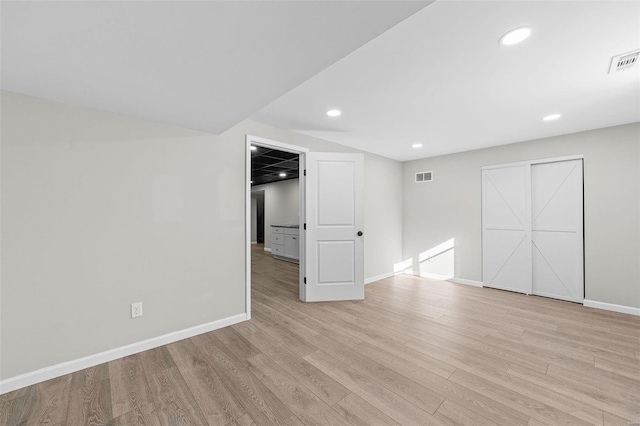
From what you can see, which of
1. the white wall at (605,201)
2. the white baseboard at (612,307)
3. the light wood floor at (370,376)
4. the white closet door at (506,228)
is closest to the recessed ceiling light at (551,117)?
the white wall at (605,201)

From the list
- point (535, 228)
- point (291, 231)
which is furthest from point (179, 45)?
point (291, 231)

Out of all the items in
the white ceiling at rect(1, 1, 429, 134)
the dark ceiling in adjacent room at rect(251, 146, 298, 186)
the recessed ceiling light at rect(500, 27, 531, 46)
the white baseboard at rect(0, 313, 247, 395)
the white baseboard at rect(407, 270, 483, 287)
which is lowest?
the white baseboard at rect(407, 270, 483, 287)

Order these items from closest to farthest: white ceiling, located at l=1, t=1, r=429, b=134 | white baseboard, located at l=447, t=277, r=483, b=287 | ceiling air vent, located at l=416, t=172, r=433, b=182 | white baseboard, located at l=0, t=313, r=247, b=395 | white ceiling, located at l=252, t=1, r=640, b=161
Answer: white ceiling, located at l=1, t=1, r=429, b=134, white ceiling, located at l=252, t=1, r=640, b=161, white baseboard, located at l=0, t=313, r=247, b=395, white baseboard, located at l=447, t=277, r=483, b=287, ceiling air vent, located at l=416, t=172, r=433, b=182

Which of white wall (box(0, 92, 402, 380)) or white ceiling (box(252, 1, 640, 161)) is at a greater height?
white ceiling (box(252, 1, 640, 161))

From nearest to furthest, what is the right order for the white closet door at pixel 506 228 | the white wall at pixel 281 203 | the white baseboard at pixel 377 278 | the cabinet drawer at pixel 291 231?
1. the white closet door at pixel 506 228
2. the white baseboard at pixel 377 278
3. the cabinet drawer at pixel 291 231
4. the white wall at pixel 281 203

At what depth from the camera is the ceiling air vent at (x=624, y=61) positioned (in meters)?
1.87

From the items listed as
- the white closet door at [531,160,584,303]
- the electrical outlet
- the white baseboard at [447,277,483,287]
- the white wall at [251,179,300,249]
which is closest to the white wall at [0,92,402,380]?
the electrical outlet

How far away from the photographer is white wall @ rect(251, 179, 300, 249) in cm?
795

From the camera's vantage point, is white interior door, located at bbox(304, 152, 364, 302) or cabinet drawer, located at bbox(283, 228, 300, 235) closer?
white interior door, located at bbox(304, 152, 364, 302)

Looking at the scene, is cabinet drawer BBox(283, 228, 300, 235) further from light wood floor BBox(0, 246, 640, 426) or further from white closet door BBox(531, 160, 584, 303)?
white closet door BBox(531, 160, 584, 303)

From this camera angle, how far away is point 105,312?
7.06 ft

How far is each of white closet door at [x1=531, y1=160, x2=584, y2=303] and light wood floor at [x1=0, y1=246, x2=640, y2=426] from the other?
0.65 metres

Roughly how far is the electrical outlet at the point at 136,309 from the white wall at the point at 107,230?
0.04 m

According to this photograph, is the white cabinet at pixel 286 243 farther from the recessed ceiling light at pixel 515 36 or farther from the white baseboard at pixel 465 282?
the recessed ceiling light at pixel 515 36
